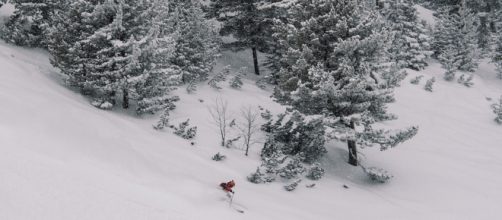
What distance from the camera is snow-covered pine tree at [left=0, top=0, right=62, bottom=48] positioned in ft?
80.8

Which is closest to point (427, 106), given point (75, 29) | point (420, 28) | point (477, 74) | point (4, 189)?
point (420, 28)

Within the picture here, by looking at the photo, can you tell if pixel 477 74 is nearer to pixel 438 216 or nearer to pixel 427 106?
pixel 427 106

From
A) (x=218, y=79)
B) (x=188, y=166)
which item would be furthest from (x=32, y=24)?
(x=188, y=166)

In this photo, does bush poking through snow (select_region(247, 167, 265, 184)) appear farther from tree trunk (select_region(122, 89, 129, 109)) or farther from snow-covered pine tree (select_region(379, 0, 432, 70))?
snow-covered pine tree (select_region(379, 0, 432, 70))

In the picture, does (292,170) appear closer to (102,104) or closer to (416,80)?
(102,104)

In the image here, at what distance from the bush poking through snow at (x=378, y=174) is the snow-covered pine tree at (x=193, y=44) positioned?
1155cm

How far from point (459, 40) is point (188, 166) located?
3236 cm

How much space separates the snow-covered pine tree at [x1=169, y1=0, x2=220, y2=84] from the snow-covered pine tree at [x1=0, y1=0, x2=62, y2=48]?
6.49 metres

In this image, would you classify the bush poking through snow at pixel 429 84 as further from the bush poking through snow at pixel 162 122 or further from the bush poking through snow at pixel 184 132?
the bush poking through snow at pixel 162 122

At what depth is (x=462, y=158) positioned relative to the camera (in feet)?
73.5

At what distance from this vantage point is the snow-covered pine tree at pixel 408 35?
37.0 meters

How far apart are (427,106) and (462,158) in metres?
8.14

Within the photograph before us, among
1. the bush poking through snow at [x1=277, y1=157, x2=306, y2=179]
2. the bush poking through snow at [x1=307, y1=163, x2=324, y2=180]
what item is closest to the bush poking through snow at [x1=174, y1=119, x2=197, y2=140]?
the bush poking through snow at [x1=277, y1=157, x2=306, y2=179]

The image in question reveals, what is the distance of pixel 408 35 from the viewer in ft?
125
